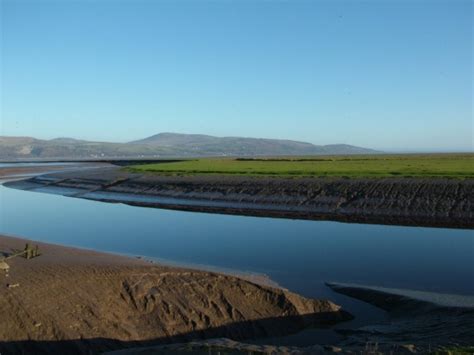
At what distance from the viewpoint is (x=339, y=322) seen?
14.6m

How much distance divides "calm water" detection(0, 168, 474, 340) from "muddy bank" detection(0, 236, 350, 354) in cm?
238

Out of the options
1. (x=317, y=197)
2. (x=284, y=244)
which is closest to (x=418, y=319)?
(x=284, y=244)

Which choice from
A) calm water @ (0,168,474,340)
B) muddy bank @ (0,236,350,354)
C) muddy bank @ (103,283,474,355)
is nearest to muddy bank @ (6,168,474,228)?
calm water @ (0,168,474,340)

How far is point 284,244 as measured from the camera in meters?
25.5

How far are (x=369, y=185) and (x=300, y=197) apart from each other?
543 centimetres

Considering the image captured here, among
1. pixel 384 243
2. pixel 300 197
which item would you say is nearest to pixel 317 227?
pixel 384 243

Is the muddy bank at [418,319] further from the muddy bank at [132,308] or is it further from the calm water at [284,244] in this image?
the muddy bank at [132,308]

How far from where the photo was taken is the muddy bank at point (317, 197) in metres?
32.8

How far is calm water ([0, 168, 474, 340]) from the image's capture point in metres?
18.9

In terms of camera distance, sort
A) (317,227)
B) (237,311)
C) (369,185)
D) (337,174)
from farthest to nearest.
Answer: (337,174) → (369,185) → (317,227) → (237,311)

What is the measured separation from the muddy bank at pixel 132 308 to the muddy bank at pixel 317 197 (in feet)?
61.0

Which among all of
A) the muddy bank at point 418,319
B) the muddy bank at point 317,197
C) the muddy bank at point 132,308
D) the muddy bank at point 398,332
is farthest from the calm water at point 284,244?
the muddy bank at point 317,197

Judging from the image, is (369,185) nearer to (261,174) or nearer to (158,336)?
(261,174)

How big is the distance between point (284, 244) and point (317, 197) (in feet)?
45.7
